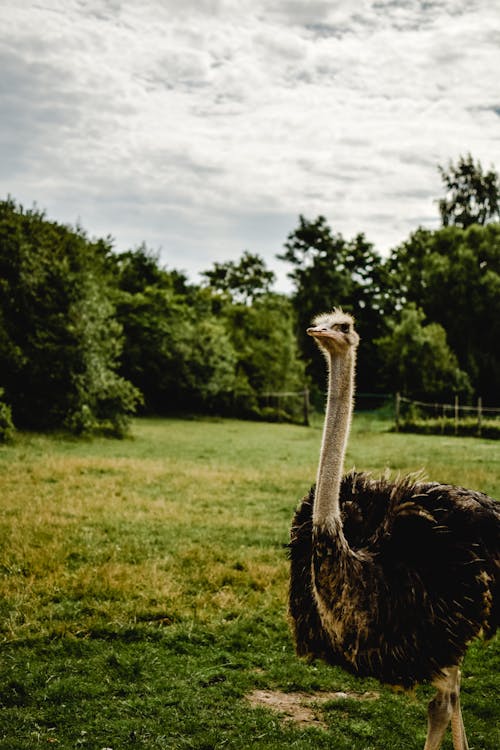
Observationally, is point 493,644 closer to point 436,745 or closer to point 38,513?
point 436,745

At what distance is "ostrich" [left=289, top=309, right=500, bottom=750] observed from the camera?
13.1 feet

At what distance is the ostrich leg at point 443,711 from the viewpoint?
4.25m

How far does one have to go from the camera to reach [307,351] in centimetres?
5144

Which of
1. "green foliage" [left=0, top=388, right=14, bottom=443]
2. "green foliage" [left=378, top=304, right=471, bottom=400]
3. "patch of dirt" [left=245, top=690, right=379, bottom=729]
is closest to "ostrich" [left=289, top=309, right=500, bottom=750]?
"patch of dirt" [left=245, top=690, right=379, bottom=729]

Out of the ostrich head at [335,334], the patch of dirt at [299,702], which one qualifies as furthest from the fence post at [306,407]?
the ostrich head at [335,334]

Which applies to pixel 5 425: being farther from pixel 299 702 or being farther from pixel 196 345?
pixel 196 345

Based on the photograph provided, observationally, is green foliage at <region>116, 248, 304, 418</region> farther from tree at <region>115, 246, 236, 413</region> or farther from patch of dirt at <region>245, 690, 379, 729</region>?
patch of dirt at <region>245, 690, 379, 729</region>

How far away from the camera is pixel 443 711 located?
431 centimetres

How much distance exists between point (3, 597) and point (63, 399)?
1516 centimetres

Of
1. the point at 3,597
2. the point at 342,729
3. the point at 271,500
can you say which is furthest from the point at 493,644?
the point at 271,500

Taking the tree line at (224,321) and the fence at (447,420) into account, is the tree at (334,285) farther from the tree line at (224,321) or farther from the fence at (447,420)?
the fence at (447,420)

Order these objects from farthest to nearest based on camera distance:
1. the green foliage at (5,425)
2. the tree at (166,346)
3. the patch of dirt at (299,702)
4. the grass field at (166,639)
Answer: the tree at (166,346)
the green foliage at (5,425)
the patch of dirt at (299,702)
the grass field at (166,639)

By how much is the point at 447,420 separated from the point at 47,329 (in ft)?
48.1

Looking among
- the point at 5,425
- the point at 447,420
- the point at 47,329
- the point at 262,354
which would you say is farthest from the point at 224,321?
the point at 5,425
